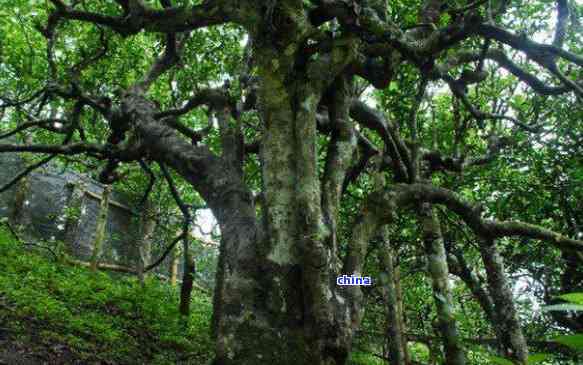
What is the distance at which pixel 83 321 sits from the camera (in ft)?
22.3

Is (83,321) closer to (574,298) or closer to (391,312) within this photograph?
(391,312)

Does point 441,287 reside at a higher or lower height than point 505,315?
higher

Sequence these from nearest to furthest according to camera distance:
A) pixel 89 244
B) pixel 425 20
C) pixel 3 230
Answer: pixel 425 20 → pixel 3 230 → pixel 89 244

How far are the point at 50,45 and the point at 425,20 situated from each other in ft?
18.2

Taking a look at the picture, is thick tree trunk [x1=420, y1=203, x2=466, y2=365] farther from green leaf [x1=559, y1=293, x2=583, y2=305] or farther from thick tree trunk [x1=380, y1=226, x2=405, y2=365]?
green leaf [x1=559, y1=293, x2=583, y2=305]

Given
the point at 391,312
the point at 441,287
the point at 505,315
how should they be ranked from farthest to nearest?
the point at 391,312 → the point at 505,315 → the point at 441,287

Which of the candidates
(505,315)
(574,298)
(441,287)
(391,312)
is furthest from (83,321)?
(574,298)

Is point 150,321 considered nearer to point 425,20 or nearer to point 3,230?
point 3,230

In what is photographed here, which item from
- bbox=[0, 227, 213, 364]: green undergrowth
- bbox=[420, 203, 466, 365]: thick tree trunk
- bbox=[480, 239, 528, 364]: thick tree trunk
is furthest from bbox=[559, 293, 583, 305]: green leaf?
bbox=[0, 227, 213, 364]: green undergrowth

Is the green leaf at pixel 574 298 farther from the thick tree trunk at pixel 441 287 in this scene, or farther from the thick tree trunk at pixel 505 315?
the thick tree trunk at pixel 505 315

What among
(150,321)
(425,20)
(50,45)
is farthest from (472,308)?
(50,45)

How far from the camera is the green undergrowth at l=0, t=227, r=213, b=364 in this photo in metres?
5.50

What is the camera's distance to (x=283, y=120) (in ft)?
13.5

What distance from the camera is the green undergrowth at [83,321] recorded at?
5.50 m
